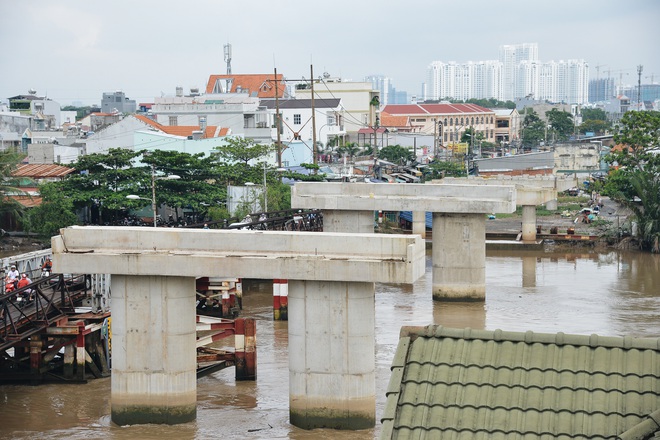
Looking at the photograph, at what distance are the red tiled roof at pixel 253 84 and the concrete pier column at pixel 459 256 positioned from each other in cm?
7458

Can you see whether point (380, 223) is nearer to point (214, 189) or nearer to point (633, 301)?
point (214, 189)

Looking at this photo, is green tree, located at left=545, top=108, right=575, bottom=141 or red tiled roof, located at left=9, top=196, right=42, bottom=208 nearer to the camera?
red tiled roof, located at left=9, top=196, right=42, bottom=208

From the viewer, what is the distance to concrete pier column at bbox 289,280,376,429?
2356 centimetres

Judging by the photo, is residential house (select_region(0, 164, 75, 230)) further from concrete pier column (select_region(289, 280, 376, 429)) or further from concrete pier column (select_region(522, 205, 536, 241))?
concrete pier column (select_region(289, 280, 376, 429))

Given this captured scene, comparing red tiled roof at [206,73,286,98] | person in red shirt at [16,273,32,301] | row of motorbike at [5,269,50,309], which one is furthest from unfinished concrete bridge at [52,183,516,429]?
red tiled roof at [206,73,286,98]

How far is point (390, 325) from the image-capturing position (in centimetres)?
3759

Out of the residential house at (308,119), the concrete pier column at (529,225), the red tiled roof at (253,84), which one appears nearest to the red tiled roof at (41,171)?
the concrete pier column at (529,225)

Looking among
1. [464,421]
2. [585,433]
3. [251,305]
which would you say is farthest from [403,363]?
[251,305]

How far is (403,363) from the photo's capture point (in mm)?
11227

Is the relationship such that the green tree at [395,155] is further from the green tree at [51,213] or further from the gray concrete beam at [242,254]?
the gray concrete beam at [242,254]

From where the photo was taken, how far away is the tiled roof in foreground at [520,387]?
10641 millimetres

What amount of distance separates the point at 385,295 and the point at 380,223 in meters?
21.8

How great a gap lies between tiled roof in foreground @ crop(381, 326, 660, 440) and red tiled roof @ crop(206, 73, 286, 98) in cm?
10421

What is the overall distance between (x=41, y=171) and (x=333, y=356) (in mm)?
46989
